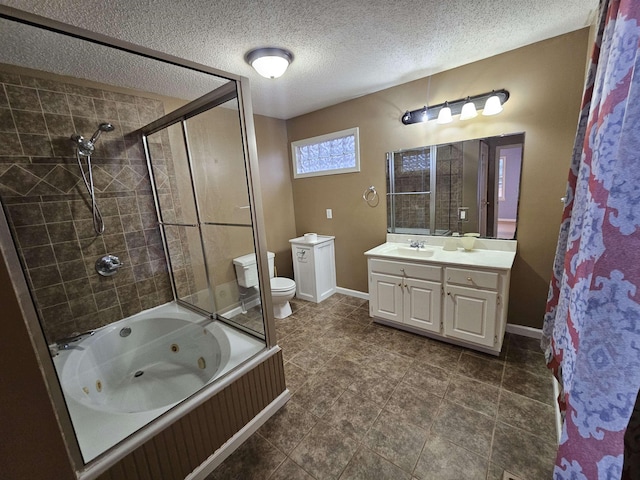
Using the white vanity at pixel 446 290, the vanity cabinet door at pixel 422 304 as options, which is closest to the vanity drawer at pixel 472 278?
the white vanity at pixel 446 290

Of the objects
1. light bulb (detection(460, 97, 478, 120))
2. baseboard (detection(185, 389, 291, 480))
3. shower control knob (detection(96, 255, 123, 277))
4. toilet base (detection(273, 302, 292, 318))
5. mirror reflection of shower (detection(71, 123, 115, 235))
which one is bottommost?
baseboard (detection(185, 389, 291, 480))

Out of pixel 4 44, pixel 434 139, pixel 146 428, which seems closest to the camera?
pixel 146 428

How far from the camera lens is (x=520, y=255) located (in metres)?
2.24

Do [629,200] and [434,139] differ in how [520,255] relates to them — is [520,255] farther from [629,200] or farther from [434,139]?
[629,200]

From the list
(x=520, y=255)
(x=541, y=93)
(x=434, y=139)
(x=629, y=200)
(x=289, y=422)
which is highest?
(x=541, y=93)

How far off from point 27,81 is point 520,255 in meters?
3.86

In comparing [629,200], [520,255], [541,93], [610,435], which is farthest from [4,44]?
[520,255]

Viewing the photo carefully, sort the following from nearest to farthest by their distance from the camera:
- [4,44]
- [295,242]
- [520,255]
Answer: [4,44] < [520,255] < [295,242]

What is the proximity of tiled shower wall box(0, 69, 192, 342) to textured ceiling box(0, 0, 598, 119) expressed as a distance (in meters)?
0.20

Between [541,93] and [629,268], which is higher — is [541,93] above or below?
above

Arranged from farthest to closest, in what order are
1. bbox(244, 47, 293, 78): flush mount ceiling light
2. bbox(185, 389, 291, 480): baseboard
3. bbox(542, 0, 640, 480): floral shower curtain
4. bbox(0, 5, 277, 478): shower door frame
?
bbox(244, 47, 293, 78): flush mount ceiling light < bbox(185, 389, 291, 480): baseboard < bbox(0, 5, 277, 478): shower door frame < bbox(542, 0, 640, 480): floral shower curtain

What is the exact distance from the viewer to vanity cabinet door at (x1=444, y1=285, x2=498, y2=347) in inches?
77.9

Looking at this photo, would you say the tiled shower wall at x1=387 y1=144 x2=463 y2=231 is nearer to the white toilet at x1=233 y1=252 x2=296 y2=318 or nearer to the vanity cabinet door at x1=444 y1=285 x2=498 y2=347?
the vanity cabinet door at x1=444 y1=285 x2=498 y2=347

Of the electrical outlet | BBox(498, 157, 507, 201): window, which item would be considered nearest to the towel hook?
BBox(498, 157, 507, 201): window
